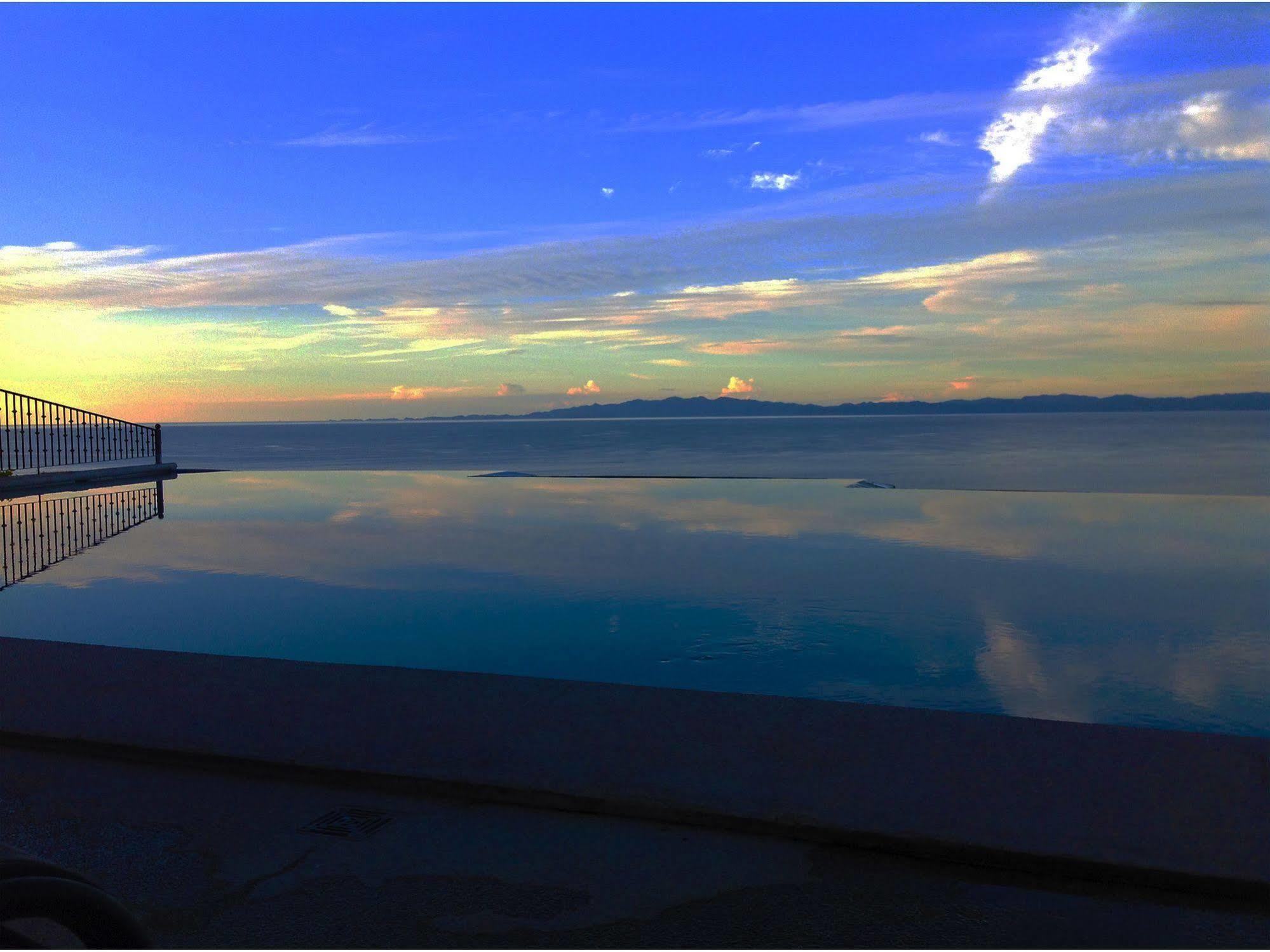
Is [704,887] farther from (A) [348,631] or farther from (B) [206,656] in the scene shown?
(A) [348,631]

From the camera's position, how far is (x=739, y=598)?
30.0ft

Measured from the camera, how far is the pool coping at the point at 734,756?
3.55 meters

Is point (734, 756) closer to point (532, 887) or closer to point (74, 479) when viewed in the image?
point (532, 887)

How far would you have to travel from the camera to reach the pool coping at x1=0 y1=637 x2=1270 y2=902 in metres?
3.55

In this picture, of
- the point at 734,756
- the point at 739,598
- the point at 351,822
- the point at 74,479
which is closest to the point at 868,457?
the point at 74,479

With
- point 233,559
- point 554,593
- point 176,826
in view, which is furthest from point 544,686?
point 233,559

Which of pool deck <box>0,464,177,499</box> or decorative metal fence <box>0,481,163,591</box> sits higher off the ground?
pool deck <box>0,464,177,499</box>

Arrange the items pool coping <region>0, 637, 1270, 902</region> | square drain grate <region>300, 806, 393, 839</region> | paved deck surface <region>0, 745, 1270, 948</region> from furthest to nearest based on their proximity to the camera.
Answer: square drain grate <region>300, 806, 393, 839</region>, pool coping <region>0, 637, 1270, 902</region>, paved deck surface <region>0, 745, 1270, 948</region>

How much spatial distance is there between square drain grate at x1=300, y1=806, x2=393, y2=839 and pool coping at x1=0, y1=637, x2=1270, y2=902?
23 centimetres

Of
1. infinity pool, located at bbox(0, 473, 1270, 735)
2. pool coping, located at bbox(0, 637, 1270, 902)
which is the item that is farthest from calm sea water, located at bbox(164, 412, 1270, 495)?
pool coping, located at bbox(0, 637, 1270, 902)

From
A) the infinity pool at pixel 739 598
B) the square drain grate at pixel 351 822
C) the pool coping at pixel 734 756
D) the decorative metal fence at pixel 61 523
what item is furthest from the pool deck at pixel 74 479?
the square drain grate at pixel 351 822

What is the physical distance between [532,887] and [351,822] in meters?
0.97

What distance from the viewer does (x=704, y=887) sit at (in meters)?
3.34

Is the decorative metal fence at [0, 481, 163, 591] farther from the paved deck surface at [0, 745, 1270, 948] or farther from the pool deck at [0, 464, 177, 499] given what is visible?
the paved deck surface at [0, 745, 1270, 948]
